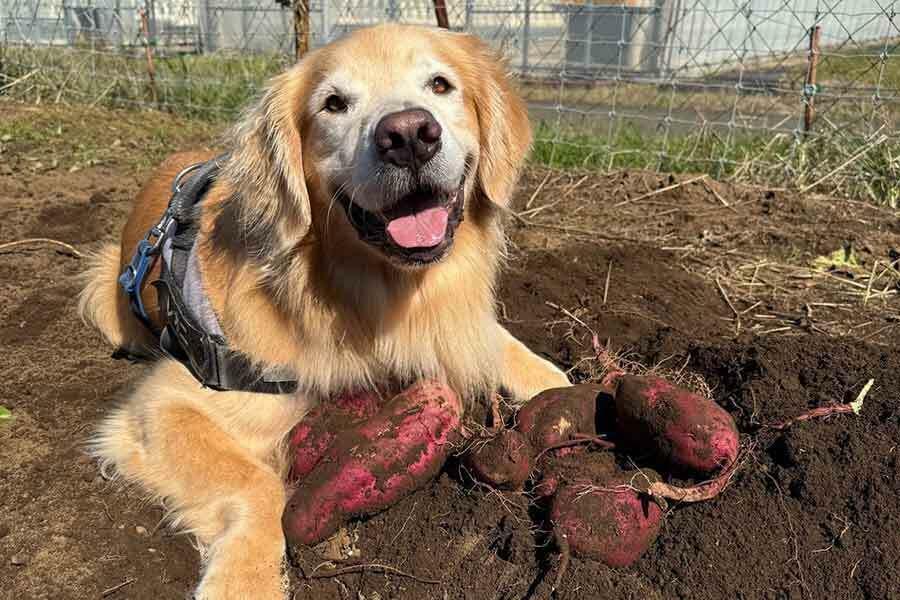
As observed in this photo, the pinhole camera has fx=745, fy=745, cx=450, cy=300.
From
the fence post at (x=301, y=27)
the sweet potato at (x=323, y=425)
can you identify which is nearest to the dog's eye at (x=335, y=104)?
the sweet potato at (x=323, y=425)

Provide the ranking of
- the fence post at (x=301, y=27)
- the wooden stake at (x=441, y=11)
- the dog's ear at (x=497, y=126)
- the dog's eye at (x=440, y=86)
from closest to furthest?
1. the dog's eye at (x=440, y=86)
2. the dog's ear at (x=497, y=126)
3. the wooden stake at (x=441, y=11)
4. the fence post at (x=301, y=27)

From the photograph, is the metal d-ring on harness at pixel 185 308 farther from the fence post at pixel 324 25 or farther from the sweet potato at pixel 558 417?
the fence post at pixel 324 25

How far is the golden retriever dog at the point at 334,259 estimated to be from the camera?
7.48 feet

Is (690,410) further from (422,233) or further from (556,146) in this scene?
(556,146)

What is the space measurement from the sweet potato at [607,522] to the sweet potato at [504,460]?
17 cm

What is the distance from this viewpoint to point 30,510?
230 cm

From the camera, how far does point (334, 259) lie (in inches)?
97.1

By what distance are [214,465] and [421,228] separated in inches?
40.1

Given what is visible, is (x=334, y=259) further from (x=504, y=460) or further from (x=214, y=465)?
(x=504, y=460)

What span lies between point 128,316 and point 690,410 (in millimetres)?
2543

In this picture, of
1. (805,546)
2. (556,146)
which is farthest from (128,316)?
(556,146)

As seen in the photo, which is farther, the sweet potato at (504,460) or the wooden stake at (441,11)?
the wooden stake at (441,11)

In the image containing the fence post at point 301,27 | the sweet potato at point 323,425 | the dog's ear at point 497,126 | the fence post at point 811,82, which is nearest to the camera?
the sweet potato at point 323,425

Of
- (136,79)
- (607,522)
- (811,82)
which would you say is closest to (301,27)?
(136,79)
